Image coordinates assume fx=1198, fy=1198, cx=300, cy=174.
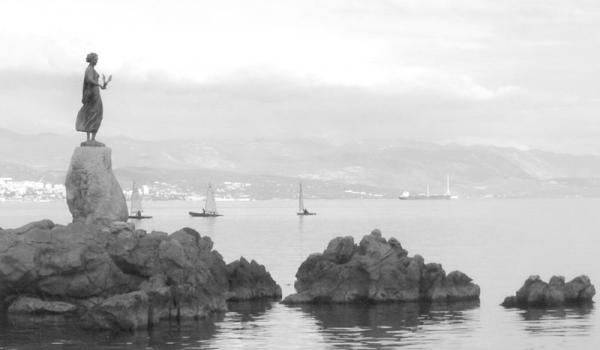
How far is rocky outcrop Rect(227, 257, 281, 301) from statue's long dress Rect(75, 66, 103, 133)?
10.6m

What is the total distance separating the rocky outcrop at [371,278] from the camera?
61.3 meters

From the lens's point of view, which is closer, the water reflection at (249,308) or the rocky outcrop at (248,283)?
the water reflection at (249,308)

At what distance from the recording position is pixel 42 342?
154 ft

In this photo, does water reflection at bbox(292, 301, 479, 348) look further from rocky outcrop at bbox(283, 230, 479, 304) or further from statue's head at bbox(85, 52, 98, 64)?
statue's head at bbox(85, 52, 98, 64)

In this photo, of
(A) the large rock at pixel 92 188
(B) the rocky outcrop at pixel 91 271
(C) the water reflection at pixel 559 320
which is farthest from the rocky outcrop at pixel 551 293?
(A) the large rock at pixel 92 188

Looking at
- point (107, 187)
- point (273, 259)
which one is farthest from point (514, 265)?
point (107, 187)

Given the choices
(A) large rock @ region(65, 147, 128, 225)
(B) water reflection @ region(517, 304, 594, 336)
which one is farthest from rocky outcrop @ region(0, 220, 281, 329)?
(B) water reflection @ region(517, 304, 594, 336)

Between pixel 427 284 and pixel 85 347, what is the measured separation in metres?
22.6

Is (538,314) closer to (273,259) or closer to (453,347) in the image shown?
(453,347)

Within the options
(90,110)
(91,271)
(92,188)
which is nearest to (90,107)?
(90,110)

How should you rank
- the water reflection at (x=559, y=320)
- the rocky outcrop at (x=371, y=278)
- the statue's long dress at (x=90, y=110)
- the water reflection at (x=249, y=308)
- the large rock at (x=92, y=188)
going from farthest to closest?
1. the rocky outcrop at (x=371, y=278)
2. the statue's long dress at (x=90, y=110)
3. the large rock at (x=92, y=188)
4. the water reflection at (x=249, y=308)
5. the water reflection at (x=559, y=320)

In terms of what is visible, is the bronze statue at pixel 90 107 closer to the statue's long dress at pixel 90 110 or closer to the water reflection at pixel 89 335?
the statue's long dress at pixel 90 110

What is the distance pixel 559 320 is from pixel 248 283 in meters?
17.6

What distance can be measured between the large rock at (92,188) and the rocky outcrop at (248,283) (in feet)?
24.7
